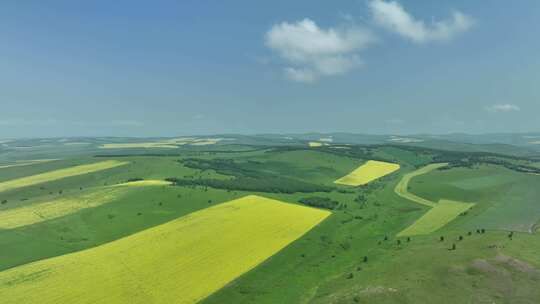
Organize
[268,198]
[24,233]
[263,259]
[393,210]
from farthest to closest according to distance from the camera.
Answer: [268,198] → [393,210] → [24,233] → [263,259]

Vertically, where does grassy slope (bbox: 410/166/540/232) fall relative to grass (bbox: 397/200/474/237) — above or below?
above

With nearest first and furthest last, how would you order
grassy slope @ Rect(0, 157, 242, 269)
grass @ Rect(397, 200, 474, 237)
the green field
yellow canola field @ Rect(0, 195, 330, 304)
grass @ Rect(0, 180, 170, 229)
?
the green field
yellow canola field @ Rect(0, 195, 330, 304)
grassy slope @ Rect(0, 157, 242, 269)
grass @ Rect(397, 200, 474, 237)
grass @ Rect(0, 180, 170, 229)

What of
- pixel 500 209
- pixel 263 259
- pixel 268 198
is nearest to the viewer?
pixel 263 259

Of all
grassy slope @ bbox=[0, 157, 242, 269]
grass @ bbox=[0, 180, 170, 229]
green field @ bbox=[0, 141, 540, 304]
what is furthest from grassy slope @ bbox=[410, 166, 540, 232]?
grass @ bbox=[0, 180, 170, 229]

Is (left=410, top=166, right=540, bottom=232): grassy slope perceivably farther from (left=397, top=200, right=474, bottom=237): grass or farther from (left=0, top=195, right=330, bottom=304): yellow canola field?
(left=0, top=195, right=330, bottom=304): yellow canola field

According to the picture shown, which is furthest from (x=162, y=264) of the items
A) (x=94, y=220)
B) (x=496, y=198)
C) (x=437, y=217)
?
(x=496, y=198)

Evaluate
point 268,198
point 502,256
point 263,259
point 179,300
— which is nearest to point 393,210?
point 268,198

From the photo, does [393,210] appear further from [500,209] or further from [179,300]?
[179,300]
